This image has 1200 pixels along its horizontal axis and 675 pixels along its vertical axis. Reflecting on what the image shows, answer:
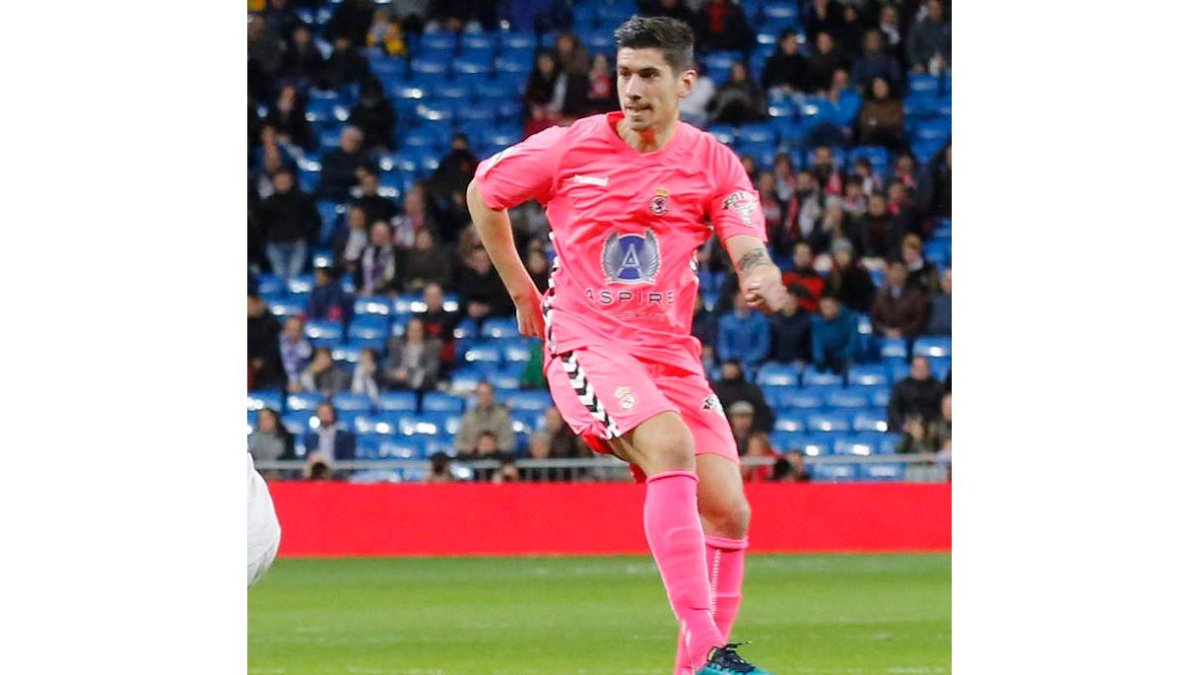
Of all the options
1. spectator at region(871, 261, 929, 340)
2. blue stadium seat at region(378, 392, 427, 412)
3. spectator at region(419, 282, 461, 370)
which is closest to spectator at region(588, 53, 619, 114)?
spectator at region(419, 282, 461, 370)

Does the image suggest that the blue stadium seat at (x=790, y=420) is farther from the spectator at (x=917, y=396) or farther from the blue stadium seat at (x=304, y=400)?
the blue stadium seat at (x=304, y=400)

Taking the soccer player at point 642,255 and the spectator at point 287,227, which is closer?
the soccer player at point 642,255

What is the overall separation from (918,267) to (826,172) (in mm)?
1601

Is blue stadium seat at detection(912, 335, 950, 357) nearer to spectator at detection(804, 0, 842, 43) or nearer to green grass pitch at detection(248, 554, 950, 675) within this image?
green grass pitch at detection(248, 554, 950, 675)

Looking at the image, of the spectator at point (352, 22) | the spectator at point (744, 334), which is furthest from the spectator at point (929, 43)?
the spectator at point (352, 22)

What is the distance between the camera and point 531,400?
16641mm

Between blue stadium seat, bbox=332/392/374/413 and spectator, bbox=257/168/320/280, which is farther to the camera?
spectator, bbox=257/168/320/280

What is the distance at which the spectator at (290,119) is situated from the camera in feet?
62.0

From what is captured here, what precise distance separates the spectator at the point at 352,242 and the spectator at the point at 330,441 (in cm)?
Answer: 254

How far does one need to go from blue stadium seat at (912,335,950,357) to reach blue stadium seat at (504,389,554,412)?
3087 millimetres

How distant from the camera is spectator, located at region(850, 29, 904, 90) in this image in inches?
750

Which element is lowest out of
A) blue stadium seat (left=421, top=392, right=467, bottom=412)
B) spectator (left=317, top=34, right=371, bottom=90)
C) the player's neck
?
blue stadium seat (left=421, top=392, right=467, bottom=412)
